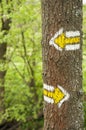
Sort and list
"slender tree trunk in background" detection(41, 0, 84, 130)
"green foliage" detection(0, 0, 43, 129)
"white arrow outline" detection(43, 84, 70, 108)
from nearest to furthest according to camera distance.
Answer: "slender tree trunk in background" detection(41, 0, 84, 130), "white arrow outline" detection(43, 84, 70, 108), "green foliage" detection(0, 0, 43, 129)

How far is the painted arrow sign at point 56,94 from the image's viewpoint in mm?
2578

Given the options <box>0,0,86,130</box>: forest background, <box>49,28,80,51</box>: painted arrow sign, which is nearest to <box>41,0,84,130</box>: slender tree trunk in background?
<box>49,28,80,51</box>: painted arrow sign

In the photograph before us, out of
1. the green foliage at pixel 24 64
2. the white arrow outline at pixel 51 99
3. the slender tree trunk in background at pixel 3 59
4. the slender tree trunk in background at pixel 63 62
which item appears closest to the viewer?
the slender tree trunk in background at pixel 63 62

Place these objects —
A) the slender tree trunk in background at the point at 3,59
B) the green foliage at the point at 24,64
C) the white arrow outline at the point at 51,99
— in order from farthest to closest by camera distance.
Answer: the slender tree trunk in background at the point at 3,59, the green foliage at the point at 24,64, the white arrow outline at the point at 51,99

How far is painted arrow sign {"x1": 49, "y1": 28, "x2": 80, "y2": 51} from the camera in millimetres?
2467

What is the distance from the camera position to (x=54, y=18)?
8.10 ft

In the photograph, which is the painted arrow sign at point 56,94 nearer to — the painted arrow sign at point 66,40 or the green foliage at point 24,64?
the painted arrow sign at point 66,40

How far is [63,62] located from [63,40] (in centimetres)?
18

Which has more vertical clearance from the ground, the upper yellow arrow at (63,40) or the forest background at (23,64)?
the upper yellow arrow at (63,40)

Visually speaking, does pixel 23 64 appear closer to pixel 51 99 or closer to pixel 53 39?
pixel 51 99

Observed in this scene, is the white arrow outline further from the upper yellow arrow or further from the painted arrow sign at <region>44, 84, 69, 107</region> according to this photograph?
the upper yellow arrow

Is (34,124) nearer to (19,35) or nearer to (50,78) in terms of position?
(19,35)

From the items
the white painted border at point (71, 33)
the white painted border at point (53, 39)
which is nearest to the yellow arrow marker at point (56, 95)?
the white painted border at point (53, 39)

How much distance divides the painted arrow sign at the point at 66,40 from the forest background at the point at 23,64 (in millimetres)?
3511
